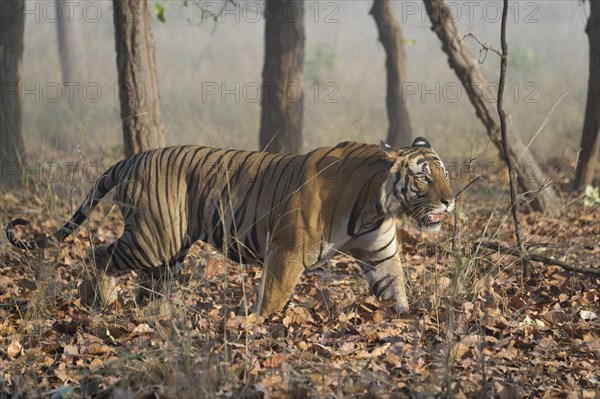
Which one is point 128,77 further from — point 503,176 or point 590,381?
point 503,176

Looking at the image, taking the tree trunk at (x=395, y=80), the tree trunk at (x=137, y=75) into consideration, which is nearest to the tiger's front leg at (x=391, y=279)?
the tree trunk at (x=137, y=75)

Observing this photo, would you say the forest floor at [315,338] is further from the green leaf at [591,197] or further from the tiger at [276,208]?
the green leaf at [591,197]

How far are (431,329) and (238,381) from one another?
135cm

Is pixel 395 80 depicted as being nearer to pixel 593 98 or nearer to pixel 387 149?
pixel 593 98

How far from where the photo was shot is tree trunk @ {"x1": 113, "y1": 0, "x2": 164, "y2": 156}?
7.18m

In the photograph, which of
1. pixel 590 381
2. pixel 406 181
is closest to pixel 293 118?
pixel 406 181

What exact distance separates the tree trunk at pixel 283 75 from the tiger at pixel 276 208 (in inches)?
160

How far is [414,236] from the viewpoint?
736cm

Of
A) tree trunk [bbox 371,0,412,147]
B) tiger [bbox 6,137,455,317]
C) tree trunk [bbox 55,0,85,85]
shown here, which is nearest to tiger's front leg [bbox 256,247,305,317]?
tiger [bbox 6,137,455,317]

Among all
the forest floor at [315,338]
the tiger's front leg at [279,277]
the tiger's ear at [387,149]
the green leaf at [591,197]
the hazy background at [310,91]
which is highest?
the tiger's ear at [387,149]

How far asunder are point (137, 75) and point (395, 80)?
5462 millimetres

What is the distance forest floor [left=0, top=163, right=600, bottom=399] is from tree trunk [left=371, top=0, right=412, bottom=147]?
5738 mm

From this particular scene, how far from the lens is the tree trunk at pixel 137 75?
23.6ft

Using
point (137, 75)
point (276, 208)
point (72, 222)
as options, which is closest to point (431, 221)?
point (276, 208)
